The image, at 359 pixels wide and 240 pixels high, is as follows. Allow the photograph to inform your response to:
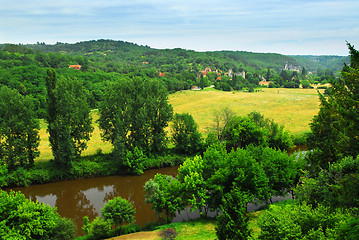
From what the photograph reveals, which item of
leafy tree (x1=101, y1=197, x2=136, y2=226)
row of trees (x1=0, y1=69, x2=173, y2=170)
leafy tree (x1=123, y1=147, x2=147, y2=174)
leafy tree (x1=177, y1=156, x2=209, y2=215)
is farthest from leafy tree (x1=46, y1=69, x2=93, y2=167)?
leafy tree (x1=177, y1=156, x2=209, y2=215)

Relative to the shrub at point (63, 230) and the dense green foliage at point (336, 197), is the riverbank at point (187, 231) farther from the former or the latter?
the dense green foliage at point (336, 197)

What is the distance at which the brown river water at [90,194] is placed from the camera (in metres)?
28.7

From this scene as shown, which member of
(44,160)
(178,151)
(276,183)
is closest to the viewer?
(276,183)

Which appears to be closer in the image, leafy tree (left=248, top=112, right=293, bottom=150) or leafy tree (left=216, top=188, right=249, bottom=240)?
leafy tree (left=216, top=188, right=249, bottom=240)

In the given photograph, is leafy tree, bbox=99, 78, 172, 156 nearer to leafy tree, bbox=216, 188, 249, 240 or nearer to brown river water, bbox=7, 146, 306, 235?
brown river water, bbox=7, 146, 306, 235

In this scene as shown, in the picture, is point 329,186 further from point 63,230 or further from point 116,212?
point 63,230

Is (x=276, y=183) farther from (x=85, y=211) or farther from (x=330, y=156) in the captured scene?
(x=85, y=211)

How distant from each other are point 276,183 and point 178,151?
19.4 meters

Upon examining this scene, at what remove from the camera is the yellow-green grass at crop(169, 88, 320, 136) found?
6281cm

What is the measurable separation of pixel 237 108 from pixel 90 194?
5638 cm

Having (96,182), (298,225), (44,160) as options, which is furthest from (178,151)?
(298,225)

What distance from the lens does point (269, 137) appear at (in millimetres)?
43344

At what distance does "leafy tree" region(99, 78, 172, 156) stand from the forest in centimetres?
16

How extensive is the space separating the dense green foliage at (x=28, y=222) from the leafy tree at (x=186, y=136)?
23.2 m
